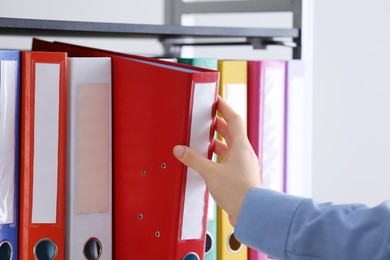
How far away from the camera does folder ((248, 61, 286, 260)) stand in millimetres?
1219

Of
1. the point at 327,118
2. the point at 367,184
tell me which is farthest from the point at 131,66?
the point at 367,184

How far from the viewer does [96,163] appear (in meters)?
1.05

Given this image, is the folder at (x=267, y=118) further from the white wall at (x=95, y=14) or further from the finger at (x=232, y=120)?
the white wall at (x=95, y=14)

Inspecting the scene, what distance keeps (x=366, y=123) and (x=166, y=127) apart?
53.3 inches

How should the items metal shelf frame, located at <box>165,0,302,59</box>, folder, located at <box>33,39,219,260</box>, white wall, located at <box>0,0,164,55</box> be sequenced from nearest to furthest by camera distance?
folder, located at <box>33,39,219,260</box>
metal shelf frame, located at <box>165,0,302,59</box>
white wall, located at <box>0,0,164,55</box>

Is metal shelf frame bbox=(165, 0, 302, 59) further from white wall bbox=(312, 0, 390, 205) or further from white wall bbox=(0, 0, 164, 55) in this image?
white wall bbox=(312, 0, 390, 205)

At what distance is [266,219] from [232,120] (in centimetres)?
14

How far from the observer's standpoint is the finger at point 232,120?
3.30ft

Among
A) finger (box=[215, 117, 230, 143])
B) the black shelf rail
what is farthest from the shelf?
finger (box=[215, 117, 230, 143])

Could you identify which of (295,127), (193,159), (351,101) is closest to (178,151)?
(193,159)

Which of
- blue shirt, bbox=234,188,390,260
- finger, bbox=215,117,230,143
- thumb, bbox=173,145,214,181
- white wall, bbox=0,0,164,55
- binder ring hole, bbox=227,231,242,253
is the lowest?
binder ring hole, bbox=227,231,242,253

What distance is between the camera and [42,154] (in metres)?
1.02

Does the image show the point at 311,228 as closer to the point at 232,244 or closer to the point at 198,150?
the point at 198,150

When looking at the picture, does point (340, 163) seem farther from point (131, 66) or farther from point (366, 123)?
point (131, 66)
